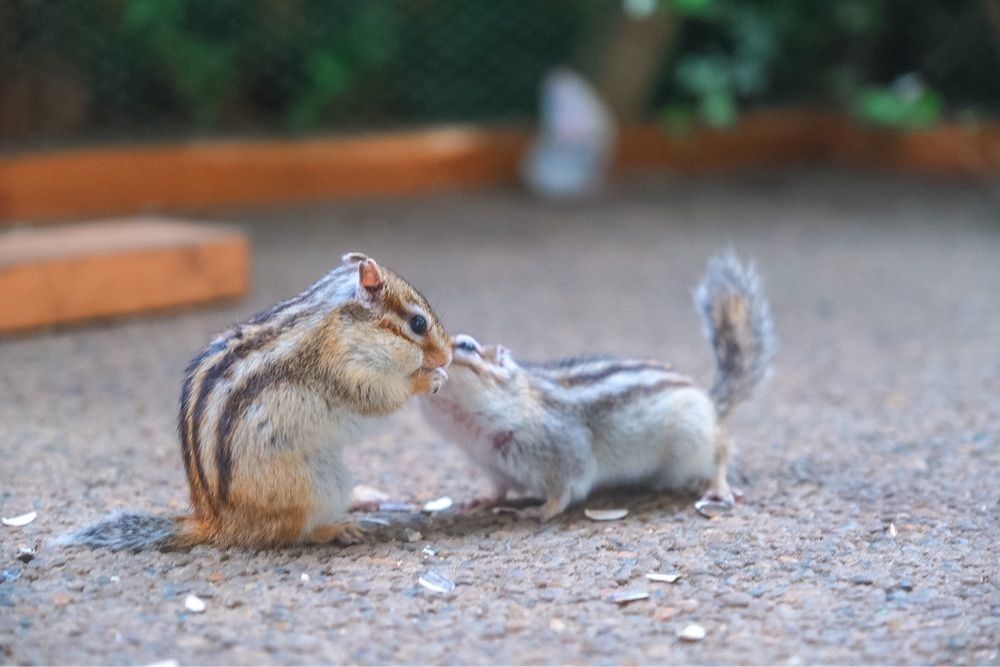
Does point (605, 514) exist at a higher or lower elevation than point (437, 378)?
lower

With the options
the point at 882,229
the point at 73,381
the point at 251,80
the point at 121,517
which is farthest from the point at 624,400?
the point at 251,80

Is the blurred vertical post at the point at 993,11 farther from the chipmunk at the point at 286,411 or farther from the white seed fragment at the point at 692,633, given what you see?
the white seed fragment at the point at 692,633

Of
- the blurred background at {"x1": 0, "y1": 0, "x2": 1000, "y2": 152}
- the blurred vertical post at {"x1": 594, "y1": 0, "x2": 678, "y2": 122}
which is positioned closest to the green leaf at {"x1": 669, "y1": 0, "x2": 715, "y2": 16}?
the blurred background at {"x1": 0, "y1": 0, "x2": 1000, "y2": 152}

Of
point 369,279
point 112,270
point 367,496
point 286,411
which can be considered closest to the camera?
point 286,411

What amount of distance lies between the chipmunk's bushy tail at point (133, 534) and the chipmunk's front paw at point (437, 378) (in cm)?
77

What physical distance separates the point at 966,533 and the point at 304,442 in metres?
1.90

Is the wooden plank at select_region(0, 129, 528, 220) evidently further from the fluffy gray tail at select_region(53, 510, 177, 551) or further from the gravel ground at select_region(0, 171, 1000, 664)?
the fluffy gray tail at select_region(53, 510, 177, 551)

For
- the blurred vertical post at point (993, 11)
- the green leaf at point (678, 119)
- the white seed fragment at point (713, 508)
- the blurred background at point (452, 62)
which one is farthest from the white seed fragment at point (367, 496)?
the blurred vertical post at point (993, 11)

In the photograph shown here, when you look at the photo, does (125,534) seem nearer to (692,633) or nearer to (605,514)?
(605,514)

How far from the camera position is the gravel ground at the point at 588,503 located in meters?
2.79

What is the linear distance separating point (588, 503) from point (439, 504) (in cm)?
48

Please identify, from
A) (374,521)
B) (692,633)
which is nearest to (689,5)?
(374,521)

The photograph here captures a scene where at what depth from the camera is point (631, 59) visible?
10.1 m

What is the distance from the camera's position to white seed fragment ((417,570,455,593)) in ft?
10.1
